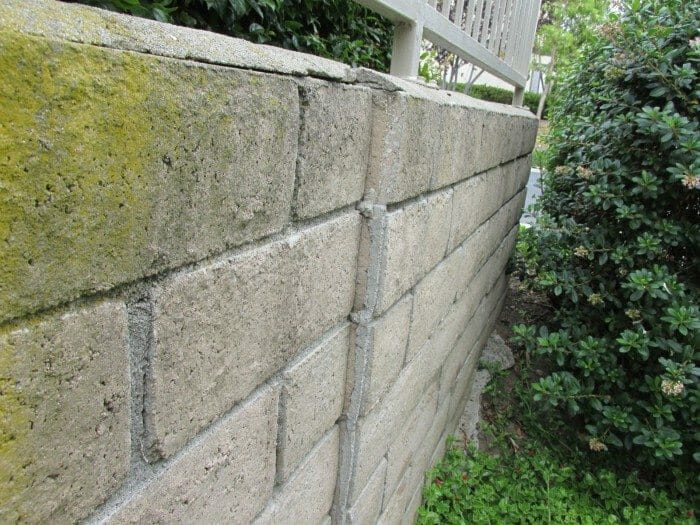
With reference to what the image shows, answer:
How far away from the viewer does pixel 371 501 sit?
1.93 metres

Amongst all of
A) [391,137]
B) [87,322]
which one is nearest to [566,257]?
[391,137]

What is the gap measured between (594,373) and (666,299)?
0.68m

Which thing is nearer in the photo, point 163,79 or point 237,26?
point 163,79

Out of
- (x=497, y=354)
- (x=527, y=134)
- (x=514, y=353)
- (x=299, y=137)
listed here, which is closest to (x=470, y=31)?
(x=299, y=137)

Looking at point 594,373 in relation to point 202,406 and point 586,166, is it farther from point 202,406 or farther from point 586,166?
point 202,406

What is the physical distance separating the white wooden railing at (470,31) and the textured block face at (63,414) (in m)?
1.18

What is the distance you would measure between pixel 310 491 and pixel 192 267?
88cm

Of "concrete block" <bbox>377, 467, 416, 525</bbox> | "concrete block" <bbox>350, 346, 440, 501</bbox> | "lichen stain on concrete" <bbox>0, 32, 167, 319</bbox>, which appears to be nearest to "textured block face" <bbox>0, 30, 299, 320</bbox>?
"lichen stain on concrete" <bbox>0, 32, 167, 319</bbox>

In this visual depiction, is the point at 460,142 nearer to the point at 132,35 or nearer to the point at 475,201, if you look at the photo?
the point at 475,201

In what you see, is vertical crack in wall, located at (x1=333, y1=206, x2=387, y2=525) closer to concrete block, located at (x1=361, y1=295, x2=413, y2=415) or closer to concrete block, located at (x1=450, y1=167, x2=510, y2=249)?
concrete block, located at (x1=361, y1=295, x2=413, y2=415)

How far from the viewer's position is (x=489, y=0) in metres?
2.86

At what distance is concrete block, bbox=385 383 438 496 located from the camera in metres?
2.13

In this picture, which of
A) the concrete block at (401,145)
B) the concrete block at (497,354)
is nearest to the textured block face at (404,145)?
the concrete block at (401,145)

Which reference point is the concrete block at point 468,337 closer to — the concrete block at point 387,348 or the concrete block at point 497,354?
the concrete block at point 497,354
